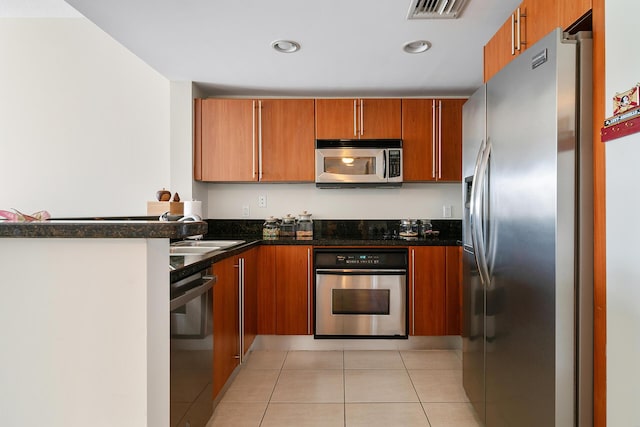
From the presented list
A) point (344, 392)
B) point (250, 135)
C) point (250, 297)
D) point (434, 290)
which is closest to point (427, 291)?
point (434, 290)

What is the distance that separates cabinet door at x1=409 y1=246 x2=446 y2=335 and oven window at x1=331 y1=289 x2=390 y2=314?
227mm

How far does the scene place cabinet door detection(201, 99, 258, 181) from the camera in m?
3.12

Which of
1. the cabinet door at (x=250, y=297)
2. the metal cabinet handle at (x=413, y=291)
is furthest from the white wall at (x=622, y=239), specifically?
the cabinet door at (x=250, y=297)

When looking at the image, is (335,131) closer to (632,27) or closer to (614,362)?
(632,27)

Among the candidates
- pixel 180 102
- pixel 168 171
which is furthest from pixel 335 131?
pixel 168 171

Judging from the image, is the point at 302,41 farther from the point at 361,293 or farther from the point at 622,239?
the point at 622,239

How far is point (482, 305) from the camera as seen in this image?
1.73 meters

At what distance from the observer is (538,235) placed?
1.23 meters

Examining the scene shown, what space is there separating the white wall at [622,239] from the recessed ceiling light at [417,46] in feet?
4.65

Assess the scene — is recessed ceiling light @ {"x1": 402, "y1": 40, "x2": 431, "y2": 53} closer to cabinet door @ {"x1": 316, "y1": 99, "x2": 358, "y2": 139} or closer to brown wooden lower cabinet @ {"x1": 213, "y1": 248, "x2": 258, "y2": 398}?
cabinet door @ {"x1": 316, "y1": 99, "x2": 358, "y2": 139}

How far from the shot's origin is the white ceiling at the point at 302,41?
195cm

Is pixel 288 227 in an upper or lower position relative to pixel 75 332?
upper

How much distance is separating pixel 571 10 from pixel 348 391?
85.2 inches

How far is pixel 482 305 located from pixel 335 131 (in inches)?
75.2
